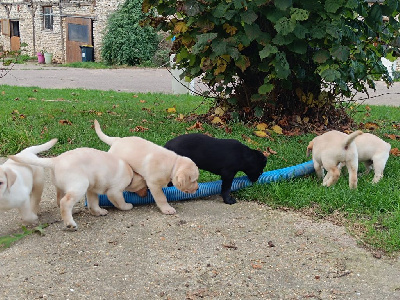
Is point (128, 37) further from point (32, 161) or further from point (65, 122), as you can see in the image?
point (32, 161)

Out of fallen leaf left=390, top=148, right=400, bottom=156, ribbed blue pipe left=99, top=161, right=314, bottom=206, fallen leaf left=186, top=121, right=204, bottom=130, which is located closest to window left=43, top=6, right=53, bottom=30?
fallen leaf left=186, top=121, right=204, bottom=130

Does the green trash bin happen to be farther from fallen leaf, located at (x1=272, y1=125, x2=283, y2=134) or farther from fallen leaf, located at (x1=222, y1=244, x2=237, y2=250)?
fallen leaf, located at (x1=222, y1=244, x2=237, y2=250)

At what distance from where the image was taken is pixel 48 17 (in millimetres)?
31281

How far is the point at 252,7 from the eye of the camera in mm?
6270

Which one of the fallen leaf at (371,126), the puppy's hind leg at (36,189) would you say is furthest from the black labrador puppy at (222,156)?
the fallen leaf at (371,126)

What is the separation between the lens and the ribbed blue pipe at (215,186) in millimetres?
4332

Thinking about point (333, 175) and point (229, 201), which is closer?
point (229, 201)

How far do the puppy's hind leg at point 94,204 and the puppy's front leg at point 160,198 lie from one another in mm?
414

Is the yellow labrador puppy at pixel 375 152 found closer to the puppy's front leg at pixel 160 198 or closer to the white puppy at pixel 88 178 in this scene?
the puppy's front leg at pixel 160 198

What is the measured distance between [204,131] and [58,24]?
2602cm

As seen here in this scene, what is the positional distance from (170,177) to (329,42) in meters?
3.45

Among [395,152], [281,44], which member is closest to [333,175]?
[395,152]

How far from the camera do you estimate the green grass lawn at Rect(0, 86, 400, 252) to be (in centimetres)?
409

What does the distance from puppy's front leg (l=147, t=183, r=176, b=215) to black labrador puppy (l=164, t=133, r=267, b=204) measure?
1.57 ft
